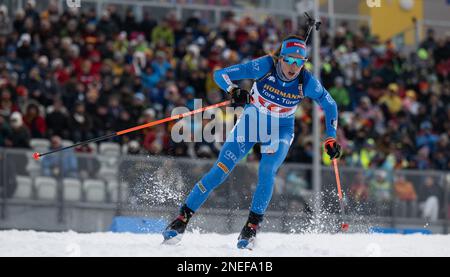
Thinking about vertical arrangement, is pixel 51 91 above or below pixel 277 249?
above

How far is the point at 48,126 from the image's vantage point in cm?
1438

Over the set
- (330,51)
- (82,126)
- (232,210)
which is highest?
(330,51)

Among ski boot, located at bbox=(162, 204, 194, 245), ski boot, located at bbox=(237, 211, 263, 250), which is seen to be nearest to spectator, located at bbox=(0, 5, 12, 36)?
ski boot, located at bbox=(162, 204, 194, 245)

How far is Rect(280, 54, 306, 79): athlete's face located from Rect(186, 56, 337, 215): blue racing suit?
130 mm

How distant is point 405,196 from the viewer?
48.4 ft

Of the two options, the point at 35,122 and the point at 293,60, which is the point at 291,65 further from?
the point at 35,122

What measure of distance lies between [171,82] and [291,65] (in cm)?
721

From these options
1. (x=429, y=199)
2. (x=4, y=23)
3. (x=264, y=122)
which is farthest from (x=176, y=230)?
(x=4, y=23)

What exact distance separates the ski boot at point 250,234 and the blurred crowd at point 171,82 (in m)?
5.06

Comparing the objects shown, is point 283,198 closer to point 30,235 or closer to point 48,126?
point 48,126

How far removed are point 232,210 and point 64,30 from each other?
17.8ft

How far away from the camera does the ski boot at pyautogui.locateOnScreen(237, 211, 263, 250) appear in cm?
904

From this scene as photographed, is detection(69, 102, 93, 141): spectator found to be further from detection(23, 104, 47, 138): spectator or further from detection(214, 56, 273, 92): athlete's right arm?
detection(214, 56, 273, 92): athlete's right arm
